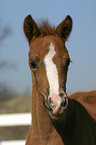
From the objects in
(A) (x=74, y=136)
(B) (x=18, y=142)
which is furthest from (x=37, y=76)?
(B) (x=18, y=142)

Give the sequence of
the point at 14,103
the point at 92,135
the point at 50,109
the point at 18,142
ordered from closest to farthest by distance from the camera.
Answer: the point at 50,109
the point at 92,135
the point at 18,142
the point at 14,103

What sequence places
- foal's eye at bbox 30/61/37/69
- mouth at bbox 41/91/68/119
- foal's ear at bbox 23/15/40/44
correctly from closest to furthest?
mouth at bbox 41/91/68/119 < foal's eye at bbox 30/61/37/69 < foal's ear at bbox 23/15/40/44

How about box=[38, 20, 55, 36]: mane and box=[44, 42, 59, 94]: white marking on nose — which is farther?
box=[38, 20, 55, 36]: mane

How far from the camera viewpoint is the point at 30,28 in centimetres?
306

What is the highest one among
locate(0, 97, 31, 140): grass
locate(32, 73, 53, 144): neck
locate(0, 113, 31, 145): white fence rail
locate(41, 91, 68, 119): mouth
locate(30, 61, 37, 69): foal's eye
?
locate(30, 61, 37, 69): foal's eye

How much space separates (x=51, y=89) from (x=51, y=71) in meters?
0.19

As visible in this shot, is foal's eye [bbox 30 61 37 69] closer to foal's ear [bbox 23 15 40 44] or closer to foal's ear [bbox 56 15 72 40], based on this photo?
foal's ear [bbox 23 15 40 44]

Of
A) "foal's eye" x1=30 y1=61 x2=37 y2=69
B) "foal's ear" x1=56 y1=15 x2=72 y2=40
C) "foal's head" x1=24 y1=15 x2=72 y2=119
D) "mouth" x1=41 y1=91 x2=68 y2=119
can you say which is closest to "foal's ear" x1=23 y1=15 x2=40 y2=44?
"foal's head" x1=24 y1=15 x2=72 y2=119

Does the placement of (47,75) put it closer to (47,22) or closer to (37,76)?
(37,76)

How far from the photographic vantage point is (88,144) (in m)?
2.95

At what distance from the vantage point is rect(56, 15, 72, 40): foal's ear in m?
3.09

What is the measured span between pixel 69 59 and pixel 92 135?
1.09 m

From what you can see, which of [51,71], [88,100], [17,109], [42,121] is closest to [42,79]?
[51,71]

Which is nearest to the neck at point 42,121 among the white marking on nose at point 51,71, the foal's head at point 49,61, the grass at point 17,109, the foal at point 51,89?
the foal at point 51,89
